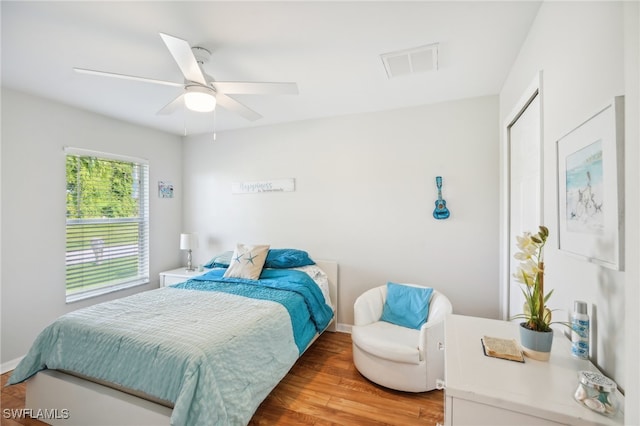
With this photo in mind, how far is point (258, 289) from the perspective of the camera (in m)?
2.50

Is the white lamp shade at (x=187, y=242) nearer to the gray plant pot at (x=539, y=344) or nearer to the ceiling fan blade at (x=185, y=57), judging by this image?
the ceiling fan blade at (x=185, y=57)

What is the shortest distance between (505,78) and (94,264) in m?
4.60

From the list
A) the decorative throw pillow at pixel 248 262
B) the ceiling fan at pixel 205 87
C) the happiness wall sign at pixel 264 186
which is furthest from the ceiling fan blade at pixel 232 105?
the decorative throw pillow at pixel 248 262

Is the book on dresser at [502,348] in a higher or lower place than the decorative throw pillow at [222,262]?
higher

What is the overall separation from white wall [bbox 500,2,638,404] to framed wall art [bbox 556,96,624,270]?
0.19 feet

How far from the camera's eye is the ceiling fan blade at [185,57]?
139 cm

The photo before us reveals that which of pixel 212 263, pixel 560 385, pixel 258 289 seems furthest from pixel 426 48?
pixel 212 263

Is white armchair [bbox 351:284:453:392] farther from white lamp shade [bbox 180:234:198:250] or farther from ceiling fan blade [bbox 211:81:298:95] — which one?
white lamp shade [bbox 180:234:198:250]

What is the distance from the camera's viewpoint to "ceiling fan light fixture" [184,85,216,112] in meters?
1.84

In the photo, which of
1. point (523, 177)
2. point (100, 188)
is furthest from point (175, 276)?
point (523, 177)

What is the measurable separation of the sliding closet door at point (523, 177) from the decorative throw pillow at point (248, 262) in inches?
92.0

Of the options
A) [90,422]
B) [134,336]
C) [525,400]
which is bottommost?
[90,422]

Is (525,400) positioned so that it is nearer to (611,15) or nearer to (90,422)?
(611,15)

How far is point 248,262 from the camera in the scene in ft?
9.55
